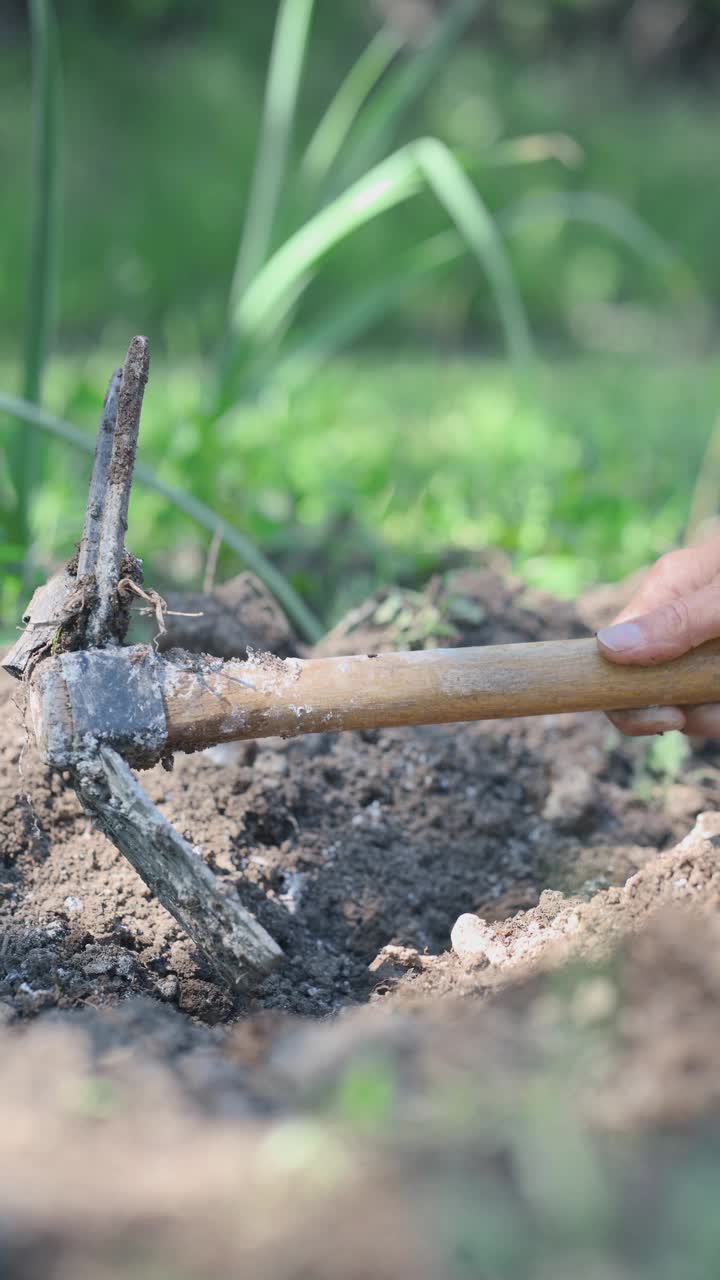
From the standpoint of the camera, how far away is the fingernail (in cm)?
139

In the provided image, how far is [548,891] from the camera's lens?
56.2 inches

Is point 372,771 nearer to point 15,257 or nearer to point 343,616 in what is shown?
point 343,616

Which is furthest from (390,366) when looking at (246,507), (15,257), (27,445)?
(27,445)

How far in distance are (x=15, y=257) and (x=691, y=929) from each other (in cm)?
644

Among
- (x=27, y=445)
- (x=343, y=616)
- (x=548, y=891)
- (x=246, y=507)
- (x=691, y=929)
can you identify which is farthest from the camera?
(x=246, y=507)

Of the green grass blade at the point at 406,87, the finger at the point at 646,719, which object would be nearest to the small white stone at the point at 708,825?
the finger at the point at 646,719

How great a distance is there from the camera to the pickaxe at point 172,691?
1.23m

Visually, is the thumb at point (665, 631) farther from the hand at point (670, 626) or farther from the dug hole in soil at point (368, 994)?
the dug hole in soil at point (368, 994)

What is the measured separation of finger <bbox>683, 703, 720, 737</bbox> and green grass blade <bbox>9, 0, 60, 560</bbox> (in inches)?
52.8

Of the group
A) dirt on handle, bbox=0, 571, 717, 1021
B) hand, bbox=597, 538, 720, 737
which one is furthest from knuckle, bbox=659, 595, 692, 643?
dirt on handle, bbox=0, 571, 717, 1021

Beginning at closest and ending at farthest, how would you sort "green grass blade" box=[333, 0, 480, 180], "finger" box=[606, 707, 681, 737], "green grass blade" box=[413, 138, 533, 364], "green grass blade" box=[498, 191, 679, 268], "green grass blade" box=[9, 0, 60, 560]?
1. "finger" box=[606, 707, 681, 737]
2. "green grass blade" box=[9, 0, 60, 560]
3. "green grass blade" box=[413, 138, 533, 364]
4. "green grass blade" box=[498, 191, 679, 268]
5. "green grass blade" box=[333, 0, 480, 180]

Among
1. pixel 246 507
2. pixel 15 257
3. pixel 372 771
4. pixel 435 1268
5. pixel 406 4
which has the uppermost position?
pixel 406 4

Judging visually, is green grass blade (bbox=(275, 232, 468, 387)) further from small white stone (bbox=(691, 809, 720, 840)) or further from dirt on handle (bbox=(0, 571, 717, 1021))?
small white stone (bbox=(691, 809, 720, 840))

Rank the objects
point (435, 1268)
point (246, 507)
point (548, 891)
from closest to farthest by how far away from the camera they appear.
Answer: point (435, 1268), point (548, 891), point (246, 507)
